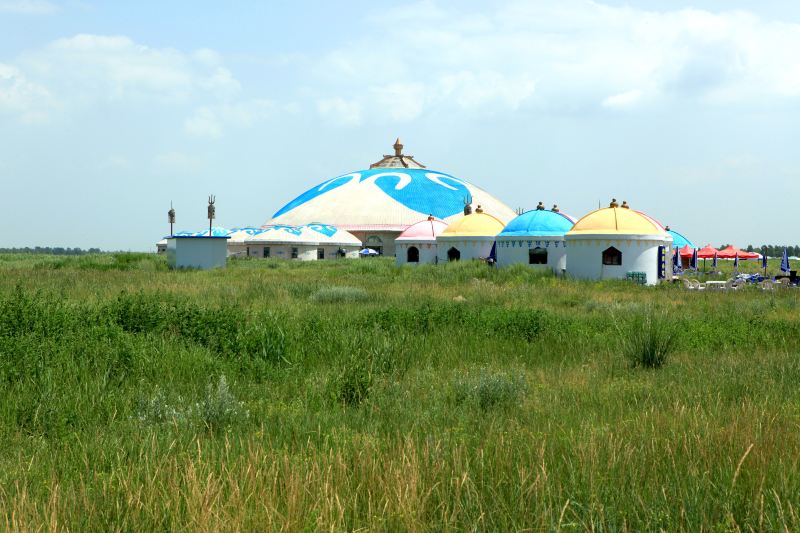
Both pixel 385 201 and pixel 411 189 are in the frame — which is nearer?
pixel 385 201

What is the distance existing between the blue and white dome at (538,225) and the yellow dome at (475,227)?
3730 mm

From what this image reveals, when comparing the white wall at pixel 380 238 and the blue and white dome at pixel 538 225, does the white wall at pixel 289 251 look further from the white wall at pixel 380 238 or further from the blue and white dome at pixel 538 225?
the blue and white dome at pixel 538 225

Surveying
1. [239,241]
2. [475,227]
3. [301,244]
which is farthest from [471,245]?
[239,241]

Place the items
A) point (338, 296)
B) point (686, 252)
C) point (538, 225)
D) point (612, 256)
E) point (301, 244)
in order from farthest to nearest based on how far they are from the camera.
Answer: point (301, 244), point (686, 252), point (538, 225), point (612, 256), point (338, 296)

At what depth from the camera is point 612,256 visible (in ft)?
101

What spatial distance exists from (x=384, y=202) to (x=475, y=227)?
34700mm

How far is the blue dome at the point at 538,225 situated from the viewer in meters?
36.0

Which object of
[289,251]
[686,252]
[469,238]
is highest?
[469,238]

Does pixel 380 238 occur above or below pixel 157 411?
above

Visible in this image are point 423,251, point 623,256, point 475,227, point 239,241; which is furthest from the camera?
point 239,241

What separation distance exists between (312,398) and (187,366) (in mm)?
2269

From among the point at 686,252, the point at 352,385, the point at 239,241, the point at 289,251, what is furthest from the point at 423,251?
the point at 352,385

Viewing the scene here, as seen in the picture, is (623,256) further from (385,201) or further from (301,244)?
(385,201)

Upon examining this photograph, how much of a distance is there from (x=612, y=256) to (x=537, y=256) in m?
6.01
